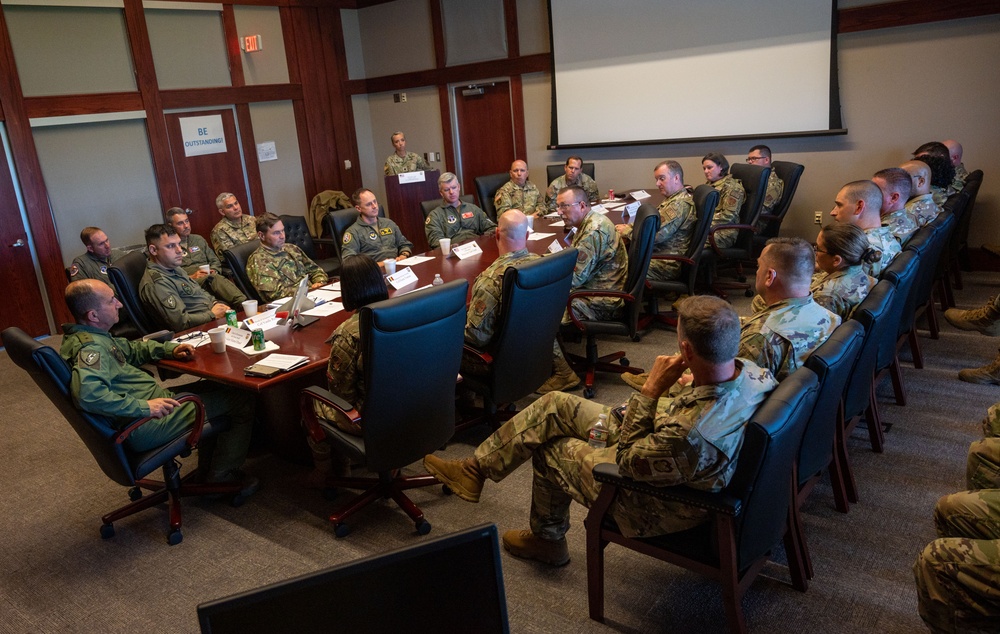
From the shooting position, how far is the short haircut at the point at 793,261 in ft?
8.49

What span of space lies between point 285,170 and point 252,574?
716 centimetres

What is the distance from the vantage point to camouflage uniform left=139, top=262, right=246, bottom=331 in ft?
14.3

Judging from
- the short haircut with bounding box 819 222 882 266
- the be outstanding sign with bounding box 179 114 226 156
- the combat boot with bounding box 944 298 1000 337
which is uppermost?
the be outstanding sign with bounding box 179 114 226 156

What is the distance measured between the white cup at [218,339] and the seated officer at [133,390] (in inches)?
4.4

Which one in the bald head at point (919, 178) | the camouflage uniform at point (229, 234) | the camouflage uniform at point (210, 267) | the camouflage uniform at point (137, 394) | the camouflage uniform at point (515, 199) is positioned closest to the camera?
the camouflage uniform at point (137, 394)

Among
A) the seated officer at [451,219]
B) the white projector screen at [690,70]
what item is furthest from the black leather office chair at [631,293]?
the white projector screen at [690,70]

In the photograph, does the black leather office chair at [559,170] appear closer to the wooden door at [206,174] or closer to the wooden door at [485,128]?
the wooden door at [485,128]

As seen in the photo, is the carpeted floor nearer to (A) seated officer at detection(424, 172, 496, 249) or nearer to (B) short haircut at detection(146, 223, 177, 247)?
(B) short haircut at detection(146, 223, 177, 247)

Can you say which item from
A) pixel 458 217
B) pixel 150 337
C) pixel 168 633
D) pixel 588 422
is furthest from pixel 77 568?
pixel 458 217

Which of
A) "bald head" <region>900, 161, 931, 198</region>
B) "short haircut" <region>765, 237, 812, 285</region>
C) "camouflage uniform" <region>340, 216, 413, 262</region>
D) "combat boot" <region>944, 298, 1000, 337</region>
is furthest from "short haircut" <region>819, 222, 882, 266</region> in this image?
"camouflage uniform" <region>340, 216, 413, 262</region>

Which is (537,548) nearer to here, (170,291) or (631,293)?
(631,293)

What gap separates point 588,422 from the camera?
250cm

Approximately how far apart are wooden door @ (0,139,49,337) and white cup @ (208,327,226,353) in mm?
4519

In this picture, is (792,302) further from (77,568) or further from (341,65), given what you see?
(341,65)
